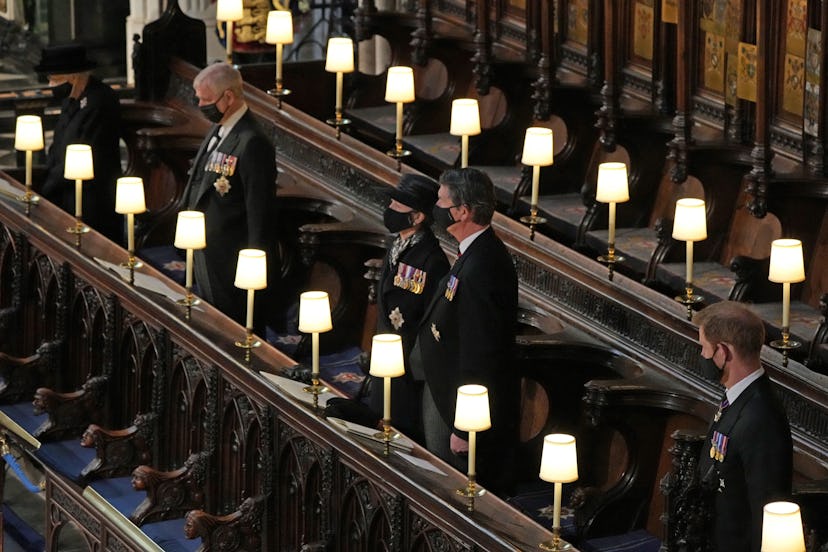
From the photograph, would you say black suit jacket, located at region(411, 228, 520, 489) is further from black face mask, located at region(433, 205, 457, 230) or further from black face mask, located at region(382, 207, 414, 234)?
black face mask, located at region(382, 207, 414, 234)

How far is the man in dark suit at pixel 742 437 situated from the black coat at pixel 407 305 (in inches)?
65.5

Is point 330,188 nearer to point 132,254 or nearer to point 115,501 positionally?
point 132,254

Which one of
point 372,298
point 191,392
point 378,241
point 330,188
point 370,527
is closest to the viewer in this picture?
point 370,527

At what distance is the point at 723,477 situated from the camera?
598cm

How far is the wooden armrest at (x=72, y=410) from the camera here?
28.5 feet

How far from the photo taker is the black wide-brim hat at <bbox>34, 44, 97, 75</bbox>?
33.0 feet

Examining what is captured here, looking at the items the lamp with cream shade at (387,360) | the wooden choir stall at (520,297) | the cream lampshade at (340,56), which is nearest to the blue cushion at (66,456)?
the wooden choir stall at (520,297)

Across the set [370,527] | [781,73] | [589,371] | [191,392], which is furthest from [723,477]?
[781,73]

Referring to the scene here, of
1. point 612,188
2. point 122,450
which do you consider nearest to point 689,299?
point 612,188

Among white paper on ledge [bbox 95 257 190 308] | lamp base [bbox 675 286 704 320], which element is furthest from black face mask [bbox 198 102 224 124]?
lamp base [bbox 675 286 704 320]

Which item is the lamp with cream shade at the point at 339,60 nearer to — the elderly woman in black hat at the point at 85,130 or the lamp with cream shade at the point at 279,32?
the lamp with cream shade at the point at 279,32

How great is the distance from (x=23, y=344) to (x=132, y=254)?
120cm

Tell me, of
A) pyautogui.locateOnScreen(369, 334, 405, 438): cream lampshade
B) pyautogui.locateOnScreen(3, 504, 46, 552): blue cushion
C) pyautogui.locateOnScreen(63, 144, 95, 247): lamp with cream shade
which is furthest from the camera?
pyautogui.locateOnScreen(63, 144, 95, 247): lamp with cream shade

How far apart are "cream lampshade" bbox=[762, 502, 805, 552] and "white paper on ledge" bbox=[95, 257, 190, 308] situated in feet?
12.3
